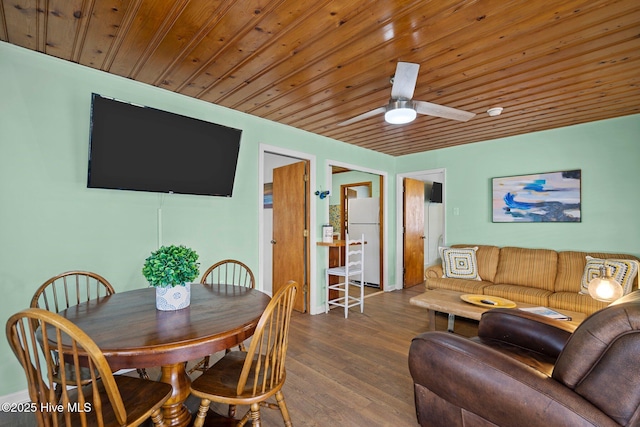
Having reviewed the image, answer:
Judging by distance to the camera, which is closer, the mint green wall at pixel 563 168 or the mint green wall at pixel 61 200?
the mint green wall at pixel 61 200

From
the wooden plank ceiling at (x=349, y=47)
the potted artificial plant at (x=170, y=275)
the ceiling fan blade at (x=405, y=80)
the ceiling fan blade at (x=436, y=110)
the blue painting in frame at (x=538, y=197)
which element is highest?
the wooden plank ceiling at (x=349, y=47)

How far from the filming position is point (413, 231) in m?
5.68

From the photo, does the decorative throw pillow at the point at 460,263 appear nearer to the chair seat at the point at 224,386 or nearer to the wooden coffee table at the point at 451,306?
the wooden coffee table at the point at 451,306

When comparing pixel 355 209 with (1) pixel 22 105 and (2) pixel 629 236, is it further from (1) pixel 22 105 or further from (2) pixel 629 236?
(1) pixel 22 105

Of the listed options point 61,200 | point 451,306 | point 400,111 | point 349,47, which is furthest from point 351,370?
point 61,200

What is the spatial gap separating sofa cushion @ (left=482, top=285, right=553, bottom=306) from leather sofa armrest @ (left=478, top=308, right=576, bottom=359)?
58.8 inches

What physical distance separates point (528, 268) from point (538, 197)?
0.96m

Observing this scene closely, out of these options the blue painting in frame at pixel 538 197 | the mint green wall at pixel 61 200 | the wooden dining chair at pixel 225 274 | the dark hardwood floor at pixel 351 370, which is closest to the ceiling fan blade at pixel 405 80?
the wooden dining chair at pixel 225 274

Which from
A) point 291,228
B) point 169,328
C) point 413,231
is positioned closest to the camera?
point 169,328

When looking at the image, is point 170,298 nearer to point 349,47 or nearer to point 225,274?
point 225,274

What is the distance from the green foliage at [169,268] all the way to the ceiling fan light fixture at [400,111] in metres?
1.68

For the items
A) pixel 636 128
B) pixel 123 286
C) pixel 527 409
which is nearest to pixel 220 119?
pixel 123 286

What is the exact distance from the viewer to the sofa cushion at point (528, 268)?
362 cm

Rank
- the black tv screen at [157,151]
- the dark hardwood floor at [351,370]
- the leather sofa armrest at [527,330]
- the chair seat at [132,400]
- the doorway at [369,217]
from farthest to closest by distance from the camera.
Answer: the doorway at [369,217], the black tv screen at [157,151], the dark hardwood floor at [351,370], the leather sofa armrest at [527,330], the chair seat at [132,400]
